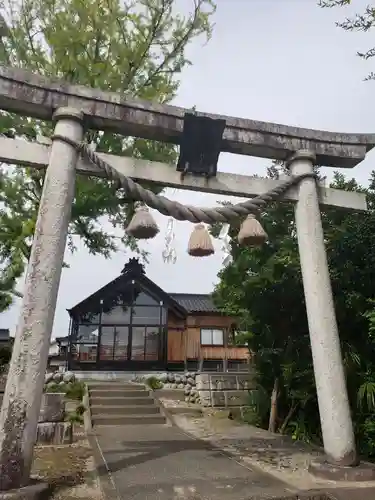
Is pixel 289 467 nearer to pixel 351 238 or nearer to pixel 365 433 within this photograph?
pixel 365 433

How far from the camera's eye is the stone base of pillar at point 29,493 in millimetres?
3066

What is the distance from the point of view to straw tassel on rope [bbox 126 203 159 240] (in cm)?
435

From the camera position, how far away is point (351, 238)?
22.2 feet

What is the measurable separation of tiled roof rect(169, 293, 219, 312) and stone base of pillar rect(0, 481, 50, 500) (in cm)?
1780

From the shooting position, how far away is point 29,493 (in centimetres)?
315

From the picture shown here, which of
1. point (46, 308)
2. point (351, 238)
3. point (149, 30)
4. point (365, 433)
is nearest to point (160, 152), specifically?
point (149, 30)

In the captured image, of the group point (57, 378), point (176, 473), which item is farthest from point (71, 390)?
point (176, 473)

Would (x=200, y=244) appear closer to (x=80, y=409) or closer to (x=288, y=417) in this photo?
(x=288, y=417)

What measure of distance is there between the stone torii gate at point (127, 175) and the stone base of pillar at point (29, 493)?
93mm

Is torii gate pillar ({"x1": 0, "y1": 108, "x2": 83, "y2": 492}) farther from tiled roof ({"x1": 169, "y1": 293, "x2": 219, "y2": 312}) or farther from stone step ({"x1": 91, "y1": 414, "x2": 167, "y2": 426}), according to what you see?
tiled roof ({"x1": 169, "y1": 293, "x2": 219, "y2": 312})

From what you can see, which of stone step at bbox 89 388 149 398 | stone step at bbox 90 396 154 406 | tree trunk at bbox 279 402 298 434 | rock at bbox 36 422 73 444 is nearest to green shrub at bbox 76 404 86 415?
stone step at bbox 90 396 154 406

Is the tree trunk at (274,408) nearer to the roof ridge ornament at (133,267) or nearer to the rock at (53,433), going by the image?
the rock at (53,433)

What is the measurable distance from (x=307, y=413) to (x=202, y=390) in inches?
217

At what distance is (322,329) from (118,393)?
882 centimetres
